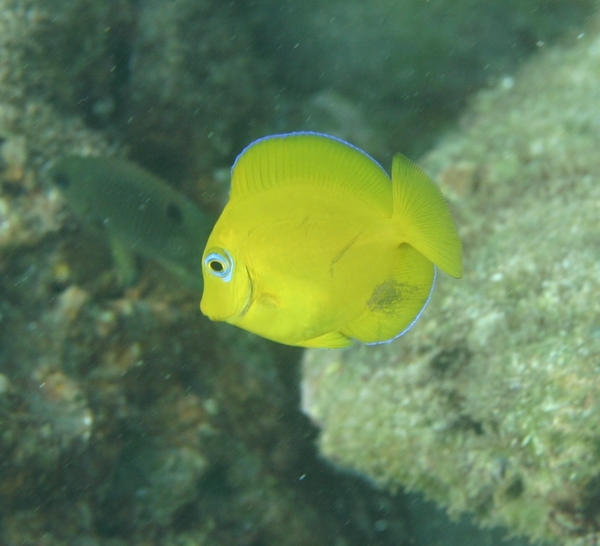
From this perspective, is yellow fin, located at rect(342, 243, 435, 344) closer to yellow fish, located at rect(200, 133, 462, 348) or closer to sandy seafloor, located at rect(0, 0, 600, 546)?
yellow fish, located at rect(200, 133, 462, 348)

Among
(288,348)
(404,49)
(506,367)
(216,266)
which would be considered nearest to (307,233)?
(216,266)

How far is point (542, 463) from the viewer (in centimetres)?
273

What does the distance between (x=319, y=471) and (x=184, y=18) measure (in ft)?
13.0

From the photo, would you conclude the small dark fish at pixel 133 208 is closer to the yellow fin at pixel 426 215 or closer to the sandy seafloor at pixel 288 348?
the sandy seafloor at pixel 288 348

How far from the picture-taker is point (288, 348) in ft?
15.2

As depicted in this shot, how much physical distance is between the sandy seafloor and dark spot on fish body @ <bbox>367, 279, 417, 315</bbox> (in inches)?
52.4

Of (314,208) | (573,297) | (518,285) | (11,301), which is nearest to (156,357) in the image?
(11,301)

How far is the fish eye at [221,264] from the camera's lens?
72.6 inches

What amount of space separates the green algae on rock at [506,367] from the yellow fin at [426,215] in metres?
1.40

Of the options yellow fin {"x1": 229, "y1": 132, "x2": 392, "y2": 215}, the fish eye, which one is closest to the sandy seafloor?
yellow fin {"x1": 229, "y1": 132, "x2": 392, "y2": 215}

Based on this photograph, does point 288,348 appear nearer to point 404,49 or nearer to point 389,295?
point 389,295

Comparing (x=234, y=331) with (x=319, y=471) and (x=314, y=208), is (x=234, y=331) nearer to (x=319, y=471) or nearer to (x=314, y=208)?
(x=319, y=471)

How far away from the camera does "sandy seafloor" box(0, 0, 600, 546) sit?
2.96 meters

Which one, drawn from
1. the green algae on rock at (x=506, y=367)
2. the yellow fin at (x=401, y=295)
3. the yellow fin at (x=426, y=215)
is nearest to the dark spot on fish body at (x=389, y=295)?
the yellow fin at (x=401, y=295)
